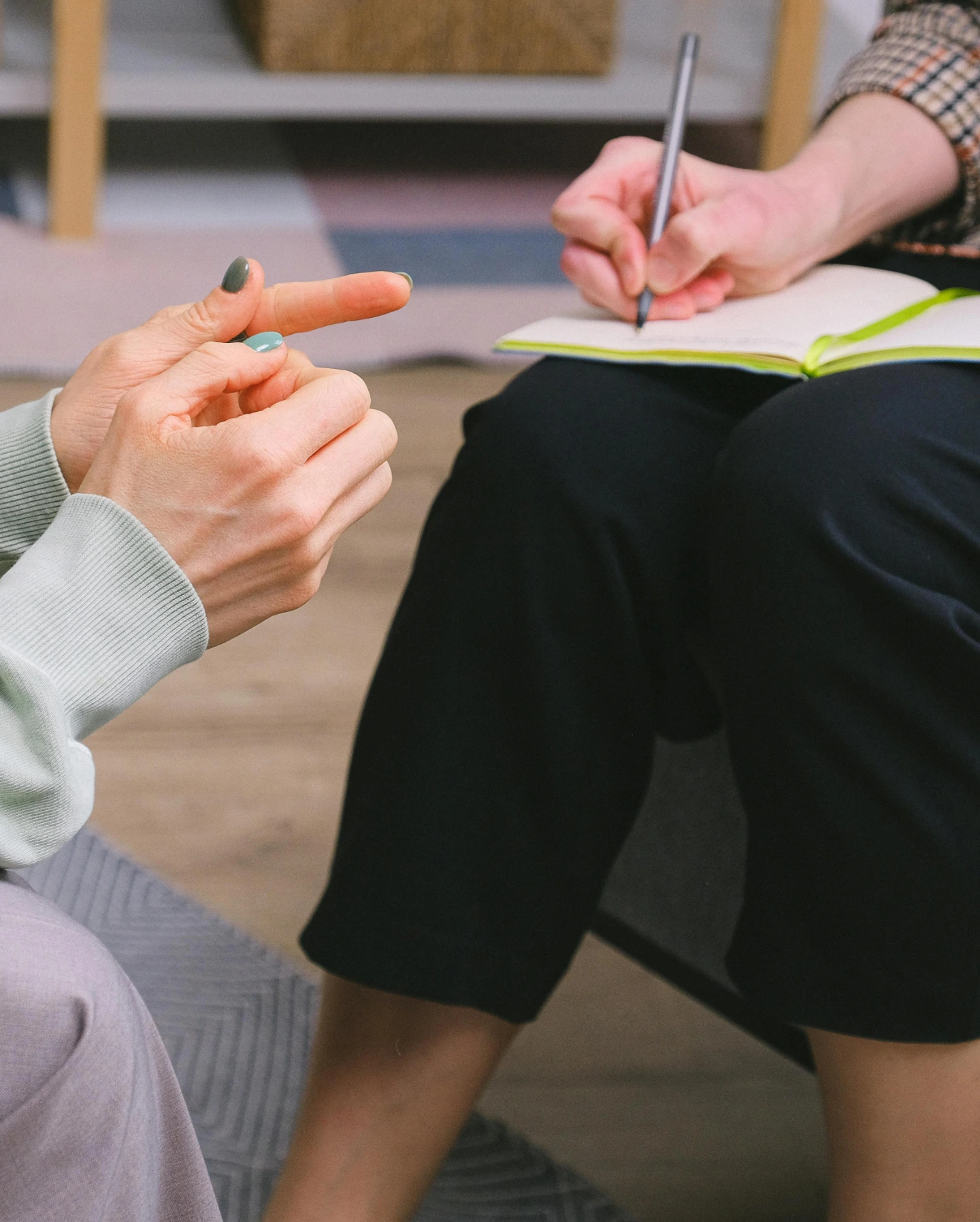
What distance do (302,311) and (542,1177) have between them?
499mm

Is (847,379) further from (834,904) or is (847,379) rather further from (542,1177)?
(542,1177)

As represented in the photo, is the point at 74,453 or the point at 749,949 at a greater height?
the point at 74,453

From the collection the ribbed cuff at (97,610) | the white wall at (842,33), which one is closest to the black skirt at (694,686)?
the ribbed cuff at (97,610)

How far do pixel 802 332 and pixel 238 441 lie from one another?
0.34 m

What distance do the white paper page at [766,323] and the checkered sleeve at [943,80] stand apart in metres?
0.10

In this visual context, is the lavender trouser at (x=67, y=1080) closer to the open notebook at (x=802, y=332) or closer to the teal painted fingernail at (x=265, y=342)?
the teal painted fingernail at (x=265, y=342)

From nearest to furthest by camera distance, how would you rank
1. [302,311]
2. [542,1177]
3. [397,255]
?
[302,311] < [542,1177] < [397,255]

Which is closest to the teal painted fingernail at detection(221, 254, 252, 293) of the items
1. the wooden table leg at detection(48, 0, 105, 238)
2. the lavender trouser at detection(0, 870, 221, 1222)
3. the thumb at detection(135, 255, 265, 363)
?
the thumb at detection(135, 255, 265, 363)

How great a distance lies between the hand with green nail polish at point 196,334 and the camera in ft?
1.86

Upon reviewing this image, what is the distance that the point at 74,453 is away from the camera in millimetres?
584

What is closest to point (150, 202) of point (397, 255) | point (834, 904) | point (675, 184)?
point (397, 255)

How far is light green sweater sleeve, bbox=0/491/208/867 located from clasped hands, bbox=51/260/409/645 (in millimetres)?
12

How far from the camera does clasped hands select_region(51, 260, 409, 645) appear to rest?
19.0 inches

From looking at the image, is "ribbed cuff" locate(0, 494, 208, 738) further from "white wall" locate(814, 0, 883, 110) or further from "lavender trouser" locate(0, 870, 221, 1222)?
"white wall" locate(814, 0, 883, 110)
